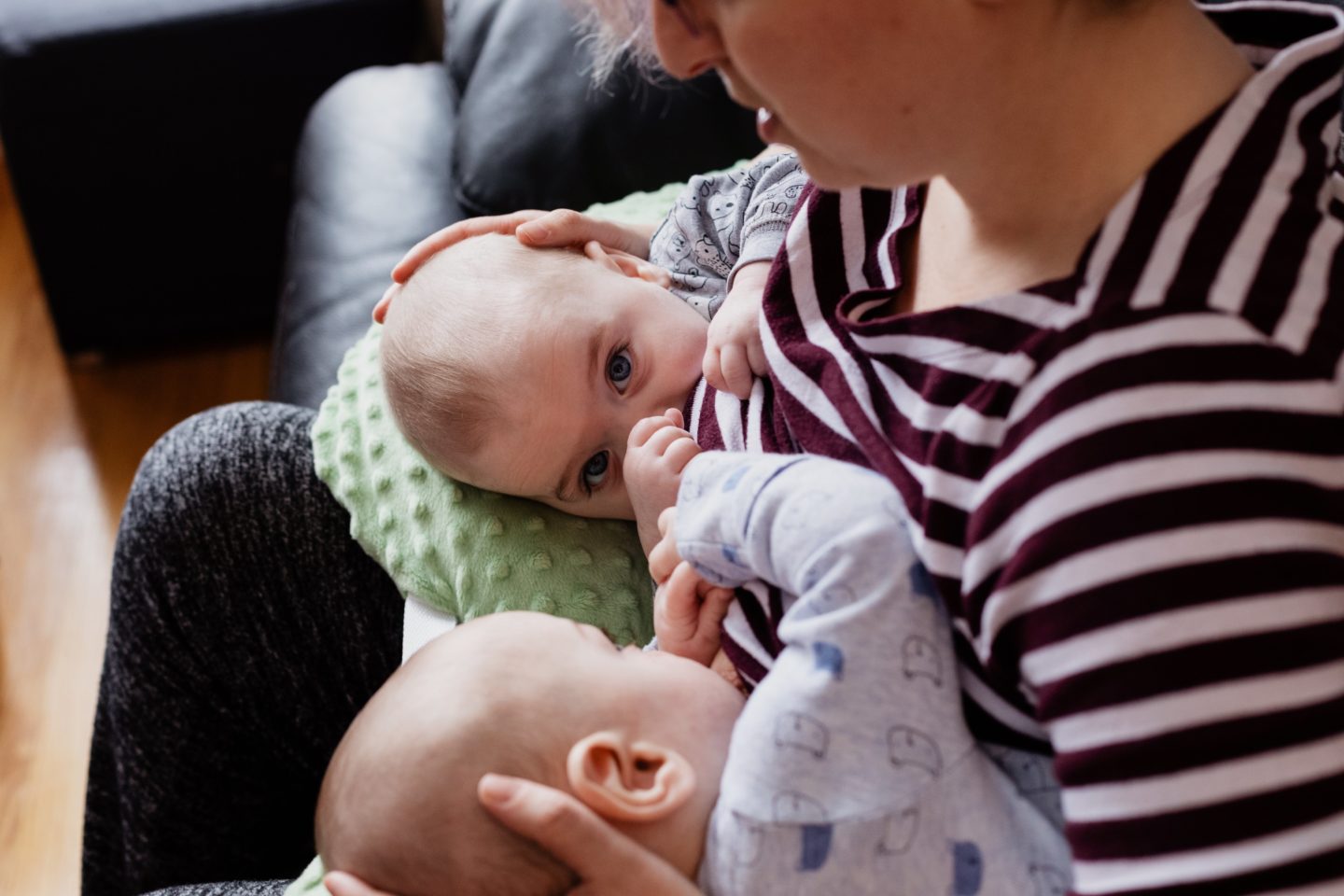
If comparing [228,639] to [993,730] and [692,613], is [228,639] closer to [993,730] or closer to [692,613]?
[692,613]

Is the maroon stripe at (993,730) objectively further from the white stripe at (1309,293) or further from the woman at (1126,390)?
the white stripe at (1309,293)

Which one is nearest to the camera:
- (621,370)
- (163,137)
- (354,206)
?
(621,370)

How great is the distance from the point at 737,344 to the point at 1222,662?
0.51 metres

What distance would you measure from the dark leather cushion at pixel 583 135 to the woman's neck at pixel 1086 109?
869 mm

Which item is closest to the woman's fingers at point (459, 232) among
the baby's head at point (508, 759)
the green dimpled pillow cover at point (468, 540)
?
the green dimpled pillow cover at point (468, 540)

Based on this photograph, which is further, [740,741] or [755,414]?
[755,414]

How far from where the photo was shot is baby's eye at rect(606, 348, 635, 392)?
126 cm

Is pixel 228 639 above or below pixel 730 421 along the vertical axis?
below

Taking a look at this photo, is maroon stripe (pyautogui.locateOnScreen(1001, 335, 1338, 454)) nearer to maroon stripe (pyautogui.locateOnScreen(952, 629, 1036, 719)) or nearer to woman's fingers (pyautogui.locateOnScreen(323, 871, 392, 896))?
maroon stripe (pyautogui.locateOnScreen(952, 629, 1036, 719))

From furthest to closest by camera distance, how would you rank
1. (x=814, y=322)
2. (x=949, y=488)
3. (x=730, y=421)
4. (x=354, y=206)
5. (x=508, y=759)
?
1. (x=354, y=206)
2. (x=730, y=421)
3. (x=814, y=322)
4. (x=508, y=759)
5. (x=949, y=488)

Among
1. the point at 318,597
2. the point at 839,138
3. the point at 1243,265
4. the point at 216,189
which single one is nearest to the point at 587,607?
the point at 318,597

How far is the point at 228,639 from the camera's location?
1.32m

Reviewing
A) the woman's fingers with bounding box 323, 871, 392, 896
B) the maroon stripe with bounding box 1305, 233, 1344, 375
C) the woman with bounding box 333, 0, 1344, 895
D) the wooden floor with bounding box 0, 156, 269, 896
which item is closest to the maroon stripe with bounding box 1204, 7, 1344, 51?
the woman with bounding box 333, 0, 1344, 895

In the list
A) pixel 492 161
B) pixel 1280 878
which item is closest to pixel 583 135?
pixel 492 161
